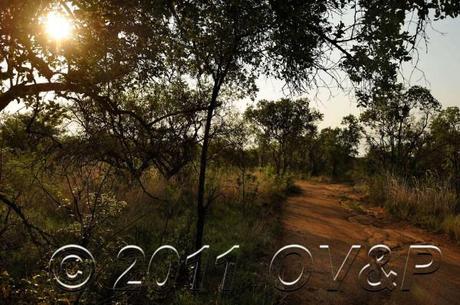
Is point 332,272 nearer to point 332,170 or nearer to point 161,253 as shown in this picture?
point 161,253

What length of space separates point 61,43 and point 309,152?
134 ft

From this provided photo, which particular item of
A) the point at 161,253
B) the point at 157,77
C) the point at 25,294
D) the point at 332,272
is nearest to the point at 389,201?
the point at 332,272

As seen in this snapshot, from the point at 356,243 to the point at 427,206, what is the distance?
12.4 feet

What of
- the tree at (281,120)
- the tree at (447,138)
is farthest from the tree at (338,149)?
the tree at (447,138)

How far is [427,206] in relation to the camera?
408 inches

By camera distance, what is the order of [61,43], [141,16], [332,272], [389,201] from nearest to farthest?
[61,43]
[141,16]
[332,272]
[389,201]

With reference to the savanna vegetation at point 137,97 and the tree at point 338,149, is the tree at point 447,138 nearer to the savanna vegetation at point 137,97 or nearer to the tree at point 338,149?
the savanna vegetation at point 137,97

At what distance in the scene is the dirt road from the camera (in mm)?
4984

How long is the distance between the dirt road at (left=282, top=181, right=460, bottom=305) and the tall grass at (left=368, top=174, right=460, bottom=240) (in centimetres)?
36

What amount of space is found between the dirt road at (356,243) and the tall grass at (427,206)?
363mm

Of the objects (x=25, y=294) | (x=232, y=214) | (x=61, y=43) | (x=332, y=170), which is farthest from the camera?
(x=332, y=170)

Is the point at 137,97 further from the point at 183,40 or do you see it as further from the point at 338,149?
the point at 338,149

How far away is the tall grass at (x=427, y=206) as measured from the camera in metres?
8.97

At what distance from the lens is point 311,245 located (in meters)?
7.41
